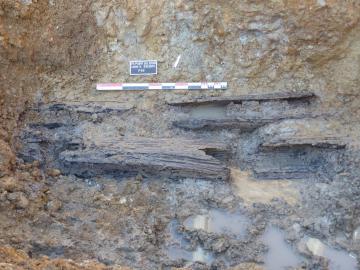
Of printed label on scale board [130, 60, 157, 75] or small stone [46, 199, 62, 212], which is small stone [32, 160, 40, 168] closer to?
small stone [46, 199, 62, 212]

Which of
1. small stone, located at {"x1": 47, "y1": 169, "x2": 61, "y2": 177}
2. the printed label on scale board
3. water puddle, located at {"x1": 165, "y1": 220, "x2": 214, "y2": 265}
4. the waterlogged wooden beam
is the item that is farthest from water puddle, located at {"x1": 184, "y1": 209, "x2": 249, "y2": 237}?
the printed label on scale board

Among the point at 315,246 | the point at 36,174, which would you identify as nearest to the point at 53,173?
the point at 36,174

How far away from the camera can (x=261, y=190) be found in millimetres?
6055

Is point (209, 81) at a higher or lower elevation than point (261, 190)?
higher

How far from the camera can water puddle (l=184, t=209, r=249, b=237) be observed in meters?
5.62

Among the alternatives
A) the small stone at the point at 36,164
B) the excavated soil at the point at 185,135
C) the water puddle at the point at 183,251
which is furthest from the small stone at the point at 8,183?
the water puddle at the point at 183,251

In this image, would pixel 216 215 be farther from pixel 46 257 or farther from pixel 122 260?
pixel 46 257

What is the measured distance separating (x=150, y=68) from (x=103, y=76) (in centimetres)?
60

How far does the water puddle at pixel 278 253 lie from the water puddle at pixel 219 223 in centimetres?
27

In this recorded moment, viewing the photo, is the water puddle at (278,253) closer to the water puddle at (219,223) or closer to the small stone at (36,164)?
the water puddle at (219,223)

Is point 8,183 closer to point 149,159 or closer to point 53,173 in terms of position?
point 53,173

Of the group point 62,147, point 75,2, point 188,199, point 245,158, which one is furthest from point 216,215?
point 75,2

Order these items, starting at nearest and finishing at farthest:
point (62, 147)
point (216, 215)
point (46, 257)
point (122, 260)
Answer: point (46, 257), point (122, 260), point (216, 215), point (62, 147)

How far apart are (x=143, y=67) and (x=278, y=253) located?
2804mm
